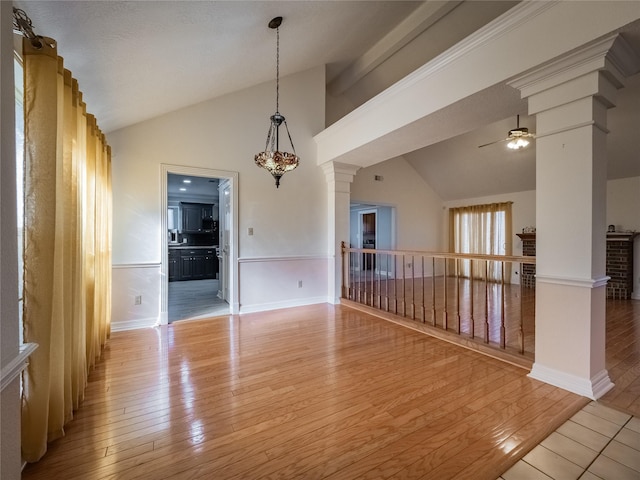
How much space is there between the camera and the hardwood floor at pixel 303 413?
4.56ft

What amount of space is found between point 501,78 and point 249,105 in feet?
10.8

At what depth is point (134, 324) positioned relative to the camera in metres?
3.53

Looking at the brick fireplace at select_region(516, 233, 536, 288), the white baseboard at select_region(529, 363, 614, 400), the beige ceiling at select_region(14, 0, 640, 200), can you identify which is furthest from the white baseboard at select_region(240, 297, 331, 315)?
the brick fireplace at select_region(516, 233, 536, 288)

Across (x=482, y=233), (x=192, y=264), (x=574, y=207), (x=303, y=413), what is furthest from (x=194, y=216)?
(x=574, y=207)

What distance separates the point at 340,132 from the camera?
4.21 meters

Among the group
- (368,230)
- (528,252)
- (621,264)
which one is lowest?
(621,264)

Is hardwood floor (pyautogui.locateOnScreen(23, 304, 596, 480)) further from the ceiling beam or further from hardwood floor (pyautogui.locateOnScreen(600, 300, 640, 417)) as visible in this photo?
Answer: the ceiling beam

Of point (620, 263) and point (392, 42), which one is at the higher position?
point (392, 42)

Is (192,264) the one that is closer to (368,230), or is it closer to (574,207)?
(368,230)

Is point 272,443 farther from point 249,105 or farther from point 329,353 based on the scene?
point 249,105

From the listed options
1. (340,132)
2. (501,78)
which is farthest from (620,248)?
(340,132)

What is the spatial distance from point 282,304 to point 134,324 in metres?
1.99

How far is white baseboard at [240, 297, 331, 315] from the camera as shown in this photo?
14.0 feet

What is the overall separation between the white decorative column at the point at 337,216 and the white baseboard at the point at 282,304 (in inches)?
9.5
